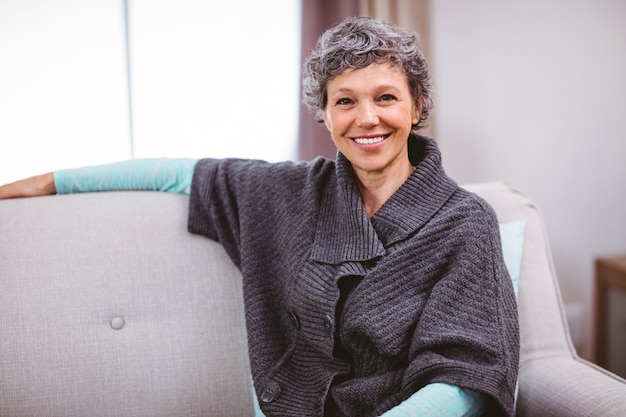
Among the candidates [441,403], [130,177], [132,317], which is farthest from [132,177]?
[441,403]

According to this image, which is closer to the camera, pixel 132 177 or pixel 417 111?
pixel 417 111

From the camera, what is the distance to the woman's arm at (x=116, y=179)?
1567mm

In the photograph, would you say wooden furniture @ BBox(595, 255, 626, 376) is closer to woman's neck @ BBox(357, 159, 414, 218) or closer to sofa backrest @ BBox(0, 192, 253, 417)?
woman's neck @ BBox(357, 159, 414, 218)

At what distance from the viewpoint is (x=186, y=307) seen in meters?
1.50

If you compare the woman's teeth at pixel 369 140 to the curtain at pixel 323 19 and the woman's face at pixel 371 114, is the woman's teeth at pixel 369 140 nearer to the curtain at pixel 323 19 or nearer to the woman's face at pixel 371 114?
the woman's face at pixel 371 114

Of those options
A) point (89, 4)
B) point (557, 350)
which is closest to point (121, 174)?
point (89, 4)

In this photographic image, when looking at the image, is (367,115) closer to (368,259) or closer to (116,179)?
(368,259)

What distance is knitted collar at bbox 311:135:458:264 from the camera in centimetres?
130

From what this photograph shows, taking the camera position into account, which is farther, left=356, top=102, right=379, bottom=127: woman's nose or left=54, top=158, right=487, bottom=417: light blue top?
left=54, top=158, right=487, bottom=417: light blue top

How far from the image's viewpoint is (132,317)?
1475 millimetres

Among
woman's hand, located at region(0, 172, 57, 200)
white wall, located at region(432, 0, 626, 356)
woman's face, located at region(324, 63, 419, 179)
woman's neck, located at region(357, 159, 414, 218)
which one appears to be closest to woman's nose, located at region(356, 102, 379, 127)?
woman's face, located at region(324, 63, 419, 179)

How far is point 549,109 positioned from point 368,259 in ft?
4.98

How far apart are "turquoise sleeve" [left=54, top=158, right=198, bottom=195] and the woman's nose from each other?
0.48 meters

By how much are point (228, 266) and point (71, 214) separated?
0.39 m
